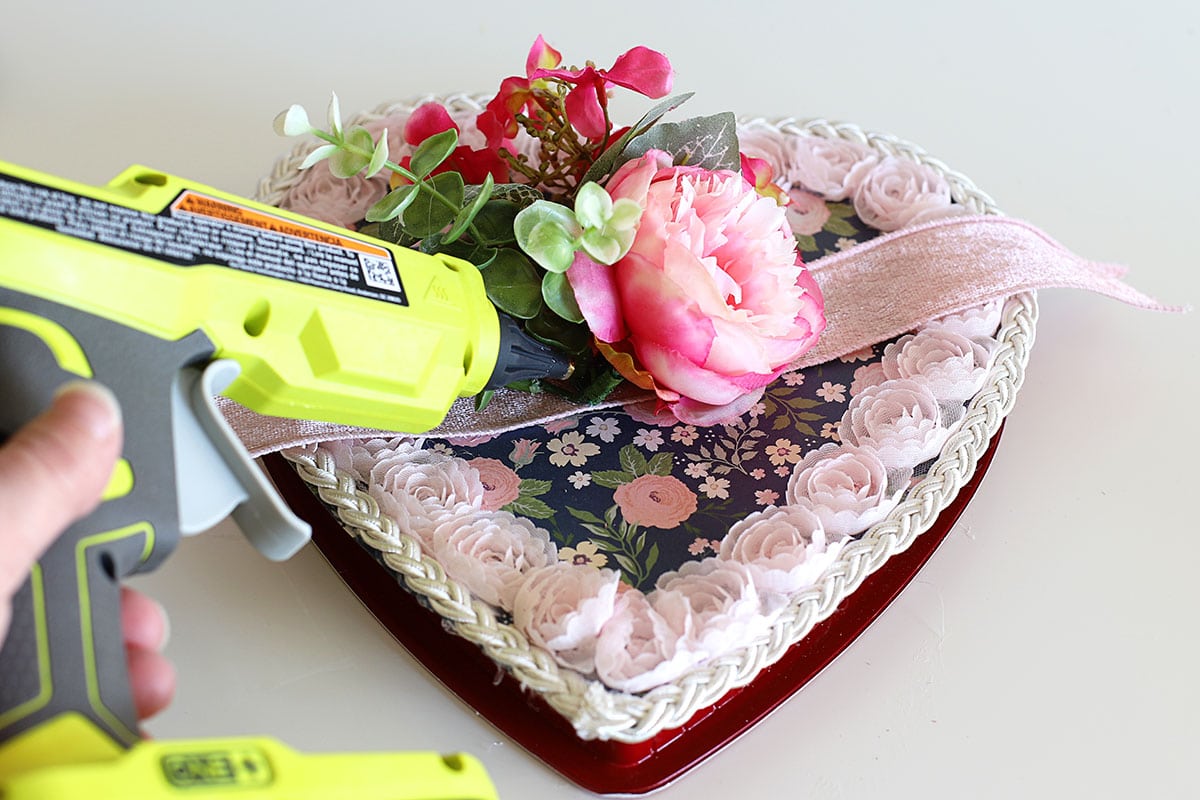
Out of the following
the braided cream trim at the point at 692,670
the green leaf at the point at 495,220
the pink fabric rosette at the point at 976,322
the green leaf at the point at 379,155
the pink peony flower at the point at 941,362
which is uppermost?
the green leaf at the point at 379,155

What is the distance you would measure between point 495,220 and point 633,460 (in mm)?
201

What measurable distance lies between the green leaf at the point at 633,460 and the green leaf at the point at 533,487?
0.19ft

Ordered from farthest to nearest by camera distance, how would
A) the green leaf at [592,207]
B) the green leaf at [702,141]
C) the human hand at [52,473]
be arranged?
the green leaf at [702,141] → the green leaf at [592,207] → the human hand at [52,473]

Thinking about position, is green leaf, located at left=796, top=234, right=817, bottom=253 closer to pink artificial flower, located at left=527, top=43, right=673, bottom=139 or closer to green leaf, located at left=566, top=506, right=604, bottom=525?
pink artificial flower, located at left=527, top=43, right=673, bottom=139

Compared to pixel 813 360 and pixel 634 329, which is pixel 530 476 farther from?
pixel 813 360

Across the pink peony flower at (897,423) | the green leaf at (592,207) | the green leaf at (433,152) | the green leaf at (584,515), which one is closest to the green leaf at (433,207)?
the green leaf at (433,152)

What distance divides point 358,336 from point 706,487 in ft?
0.91

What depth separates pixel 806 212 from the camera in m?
1.03

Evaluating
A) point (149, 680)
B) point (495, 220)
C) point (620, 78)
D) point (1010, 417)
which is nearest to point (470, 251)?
point (495, 220)

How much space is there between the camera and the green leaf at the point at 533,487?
815mm

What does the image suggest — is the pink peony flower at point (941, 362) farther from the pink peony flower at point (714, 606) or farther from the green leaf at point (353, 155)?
the green leaf at point (353, 155)

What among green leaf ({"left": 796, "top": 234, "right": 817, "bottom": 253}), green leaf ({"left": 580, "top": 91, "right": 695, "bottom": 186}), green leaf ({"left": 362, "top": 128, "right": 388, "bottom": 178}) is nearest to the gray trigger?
green leaf ({"left": 362, "top": 128, "right": 388, "bottom": 178})

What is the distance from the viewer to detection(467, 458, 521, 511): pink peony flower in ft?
2.65

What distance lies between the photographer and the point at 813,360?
904mm
